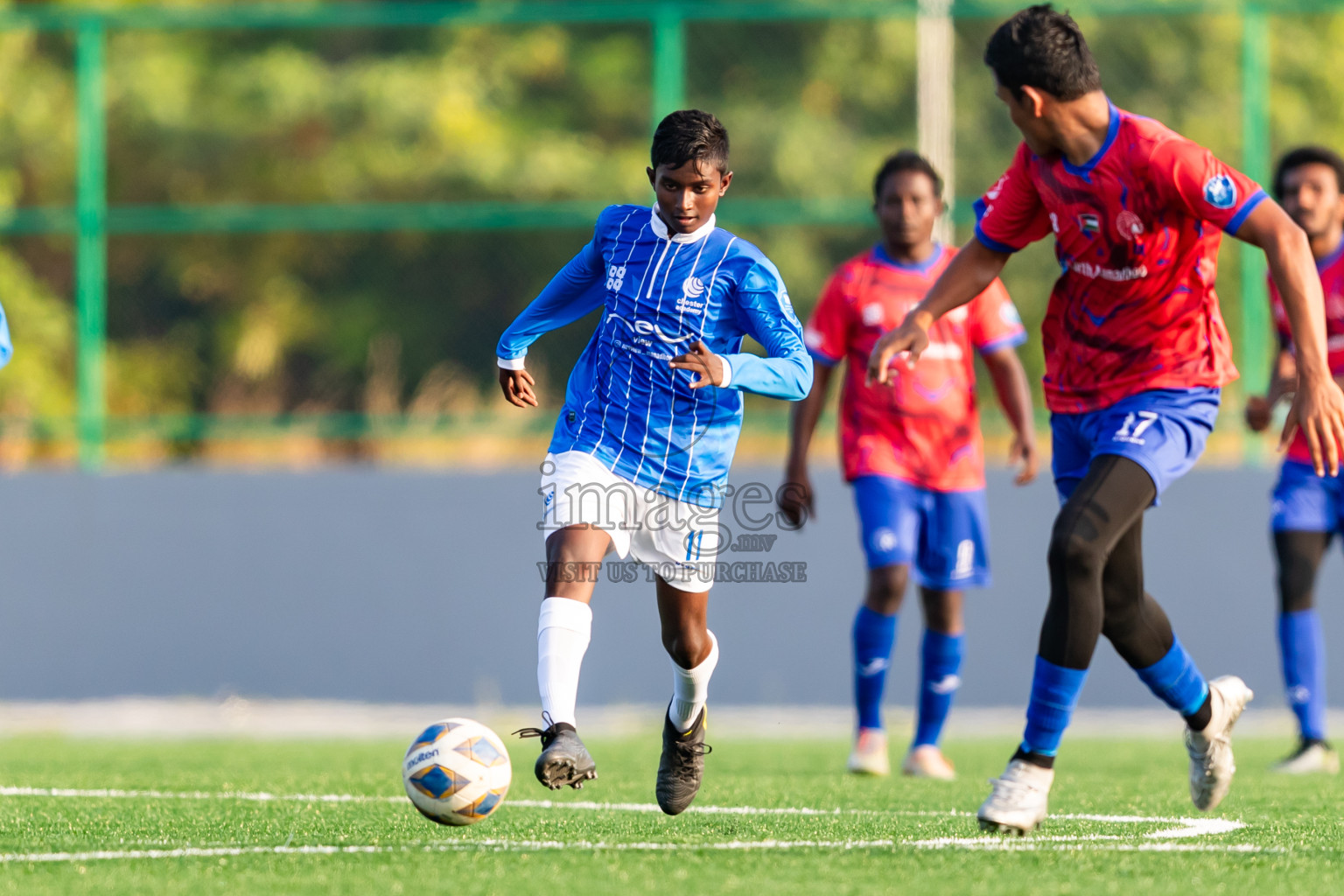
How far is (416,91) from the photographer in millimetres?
14789

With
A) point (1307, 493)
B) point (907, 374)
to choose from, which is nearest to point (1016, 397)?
point (907, 374)

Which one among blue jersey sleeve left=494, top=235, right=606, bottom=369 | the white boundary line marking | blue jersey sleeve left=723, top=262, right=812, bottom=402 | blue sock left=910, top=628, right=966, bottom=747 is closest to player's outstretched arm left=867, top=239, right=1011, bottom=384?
blue jersey sleeve left=723, top=262, right=812, bottom=402

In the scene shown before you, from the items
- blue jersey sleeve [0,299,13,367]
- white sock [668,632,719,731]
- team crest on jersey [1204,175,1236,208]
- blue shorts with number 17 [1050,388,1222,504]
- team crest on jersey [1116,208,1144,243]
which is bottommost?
white sock [668,632,719,731]

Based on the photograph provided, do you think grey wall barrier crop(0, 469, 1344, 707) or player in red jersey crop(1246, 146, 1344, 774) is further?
grey wall barrier crop(0, 469, 1344, 707)

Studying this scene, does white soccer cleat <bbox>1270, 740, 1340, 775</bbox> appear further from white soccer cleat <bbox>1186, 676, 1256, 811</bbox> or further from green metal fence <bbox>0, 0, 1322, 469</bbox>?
green metal fence <bbox>0, 0, 1322, 469</bbox>

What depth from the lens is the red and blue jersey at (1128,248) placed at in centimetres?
441

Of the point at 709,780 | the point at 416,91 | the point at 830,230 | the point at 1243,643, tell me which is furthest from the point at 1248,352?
the point at 416,91

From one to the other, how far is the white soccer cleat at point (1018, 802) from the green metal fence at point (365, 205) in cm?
657

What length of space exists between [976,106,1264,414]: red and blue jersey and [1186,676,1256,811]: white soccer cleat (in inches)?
36.2

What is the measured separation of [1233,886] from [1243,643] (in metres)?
6.43

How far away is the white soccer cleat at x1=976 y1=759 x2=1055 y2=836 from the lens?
4.22 m

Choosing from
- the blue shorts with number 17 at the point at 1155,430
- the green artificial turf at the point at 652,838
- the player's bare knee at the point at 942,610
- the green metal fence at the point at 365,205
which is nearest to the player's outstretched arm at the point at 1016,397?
the player's bare knee at the point at 942,610

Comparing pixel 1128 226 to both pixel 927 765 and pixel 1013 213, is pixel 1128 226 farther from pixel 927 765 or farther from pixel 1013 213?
pixel 927 765

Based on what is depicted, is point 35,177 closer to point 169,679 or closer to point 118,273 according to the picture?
point 118,273
